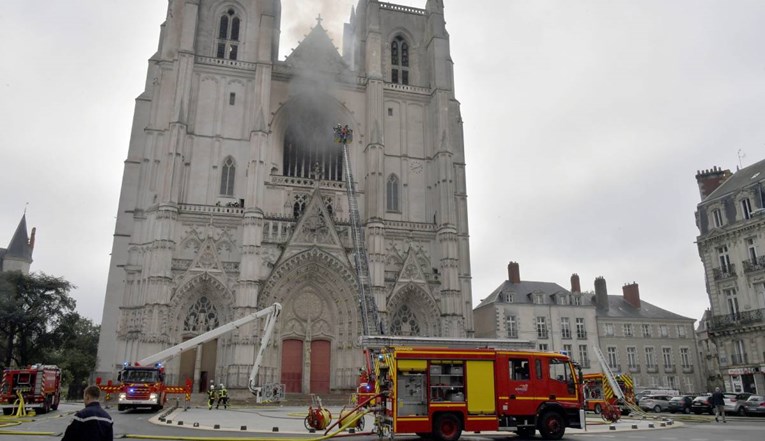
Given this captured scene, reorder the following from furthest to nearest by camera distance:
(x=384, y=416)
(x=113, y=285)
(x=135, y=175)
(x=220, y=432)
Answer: (x=135, y=175) < (x=113, y=285) < (x=220, y=432) < (x=384, y=416)

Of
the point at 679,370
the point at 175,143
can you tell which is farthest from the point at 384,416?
the point at 679,370

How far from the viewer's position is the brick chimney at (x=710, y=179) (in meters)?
35.6

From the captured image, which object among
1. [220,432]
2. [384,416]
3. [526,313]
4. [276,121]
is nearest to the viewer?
[384,416]

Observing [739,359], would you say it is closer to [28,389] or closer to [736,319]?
[736,319]

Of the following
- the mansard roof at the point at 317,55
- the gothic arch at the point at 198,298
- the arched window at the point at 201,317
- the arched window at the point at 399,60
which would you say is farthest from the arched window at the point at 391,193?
the arched window at the point at 201,317

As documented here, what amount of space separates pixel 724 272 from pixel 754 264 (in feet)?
6.29

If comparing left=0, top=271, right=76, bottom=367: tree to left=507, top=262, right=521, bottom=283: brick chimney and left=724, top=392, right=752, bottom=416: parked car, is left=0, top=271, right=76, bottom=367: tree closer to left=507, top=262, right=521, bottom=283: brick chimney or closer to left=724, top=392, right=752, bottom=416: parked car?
left=507, top=262, right=521, bottom=283: brick chimney

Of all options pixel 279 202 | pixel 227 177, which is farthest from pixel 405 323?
pixel 227 177

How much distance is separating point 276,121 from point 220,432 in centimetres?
2510

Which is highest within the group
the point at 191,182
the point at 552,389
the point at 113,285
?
the point at 191,182

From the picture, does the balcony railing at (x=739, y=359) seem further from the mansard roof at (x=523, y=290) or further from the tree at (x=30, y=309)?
the tree at (x=30, y=309)

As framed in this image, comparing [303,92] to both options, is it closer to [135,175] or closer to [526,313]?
[135,175]

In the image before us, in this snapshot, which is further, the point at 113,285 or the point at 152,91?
the point at 152,91

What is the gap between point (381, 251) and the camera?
32.0 metres
